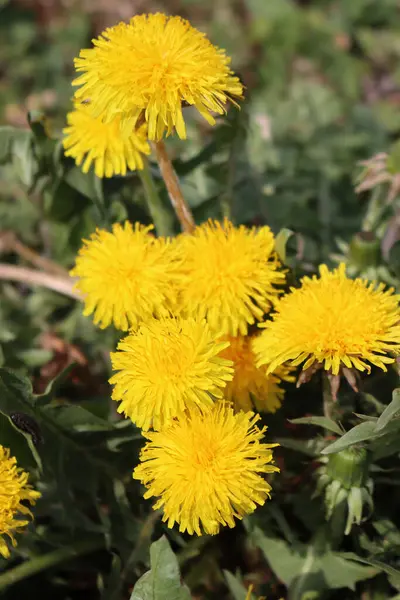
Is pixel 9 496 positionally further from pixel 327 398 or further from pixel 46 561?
pixel 327 398

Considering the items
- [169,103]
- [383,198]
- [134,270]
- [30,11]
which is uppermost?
[30,11]

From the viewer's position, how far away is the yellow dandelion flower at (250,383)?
1.61 m

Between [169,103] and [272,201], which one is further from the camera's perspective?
[272,201]

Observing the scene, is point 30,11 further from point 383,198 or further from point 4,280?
point 383,198

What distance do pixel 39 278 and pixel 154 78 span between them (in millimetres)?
1017

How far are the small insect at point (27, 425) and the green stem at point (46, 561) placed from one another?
311 millimetres

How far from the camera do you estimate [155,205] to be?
1961 millimetres

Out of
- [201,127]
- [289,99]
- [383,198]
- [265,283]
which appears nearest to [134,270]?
[265,283]

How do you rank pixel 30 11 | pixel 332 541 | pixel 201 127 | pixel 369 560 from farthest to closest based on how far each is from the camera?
pixel 30 11 < pixel 201 127 < pixel 332 541 < pixel 369 560

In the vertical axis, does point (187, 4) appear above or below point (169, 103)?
above

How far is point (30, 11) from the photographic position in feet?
12.6

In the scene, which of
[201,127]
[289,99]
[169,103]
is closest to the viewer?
[169,103]

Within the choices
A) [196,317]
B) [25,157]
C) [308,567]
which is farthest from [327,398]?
[25,157]

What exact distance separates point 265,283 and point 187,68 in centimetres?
49
